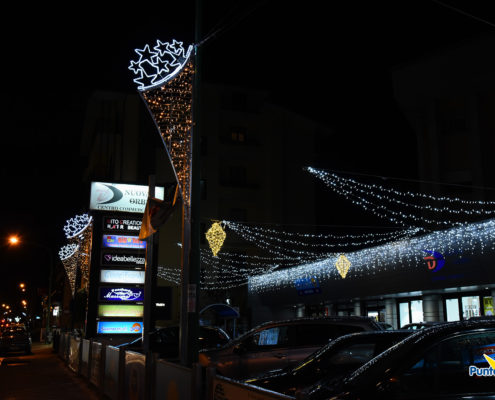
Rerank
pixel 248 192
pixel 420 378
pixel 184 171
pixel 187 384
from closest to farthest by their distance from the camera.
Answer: pixel 420 378 < pixel 187 384 < pixel 184 171 < pixel 248 192

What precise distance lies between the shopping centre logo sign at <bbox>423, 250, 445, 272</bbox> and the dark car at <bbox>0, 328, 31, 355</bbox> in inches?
853

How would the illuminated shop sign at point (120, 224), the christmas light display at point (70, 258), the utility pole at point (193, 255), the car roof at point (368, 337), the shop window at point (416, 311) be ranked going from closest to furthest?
the car roof at point (368, 337) < the utility pole at point (193, 255) < the illuminated shop sign at point (120, 224) < the shop window at point (416, 311) < the christmas light display at point (70, 258)

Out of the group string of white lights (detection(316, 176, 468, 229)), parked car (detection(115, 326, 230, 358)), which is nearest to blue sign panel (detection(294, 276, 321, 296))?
string of white lights (detection(316, 176, 468, 229))

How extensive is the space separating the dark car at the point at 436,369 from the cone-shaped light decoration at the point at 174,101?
6.25m

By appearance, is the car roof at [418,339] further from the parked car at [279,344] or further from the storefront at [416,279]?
the storefront at [416,279]

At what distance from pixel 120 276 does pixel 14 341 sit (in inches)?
538

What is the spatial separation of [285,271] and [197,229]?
27.1 meters

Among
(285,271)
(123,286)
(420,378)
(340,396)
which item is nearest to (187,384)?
(340,396)

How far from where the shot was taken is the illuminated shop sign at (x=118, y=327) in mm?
19766

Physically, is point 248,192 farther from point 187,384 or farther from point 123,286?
point 187,384

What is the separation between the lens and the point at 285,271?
36.3 meters

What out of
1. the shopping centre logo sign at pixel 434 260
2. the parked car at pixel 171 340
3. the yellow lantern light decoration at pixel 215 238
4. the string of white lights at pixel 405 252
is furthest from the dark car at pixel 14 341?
the shopping centre logo sign at pixel 434 260

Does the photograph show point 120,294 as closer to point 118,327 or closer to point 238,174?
point 118,327

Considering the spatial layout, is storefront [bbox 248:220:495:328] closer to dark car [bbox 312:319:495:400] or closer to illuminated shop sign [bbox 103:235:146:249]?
illuminated shop sign [bbox 103:235:146:249]
